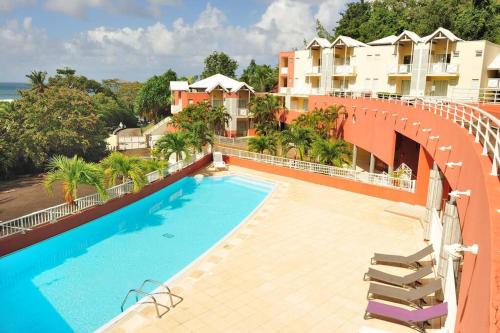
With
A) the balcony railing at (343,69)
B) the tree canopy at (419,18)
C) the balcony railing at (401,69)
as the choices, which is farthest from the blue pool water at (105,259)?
the tree canopy at (419,18)

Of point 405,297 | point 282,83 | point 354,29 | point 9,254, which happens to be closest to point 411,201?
point 405,297

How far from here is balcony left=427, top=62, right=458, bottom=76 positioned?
29578mm

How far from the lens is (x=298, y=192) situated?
78.9 ft

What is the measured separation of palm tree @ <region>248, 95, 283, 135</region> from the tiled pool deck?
19.6 m

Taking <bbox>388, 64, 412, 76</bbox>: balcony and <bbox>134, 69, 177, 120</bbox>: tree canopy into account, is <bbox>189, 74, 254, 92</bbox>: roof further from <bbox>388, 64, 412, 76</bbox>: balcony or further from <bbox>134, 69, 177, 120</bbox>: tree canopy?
<bbox>388, 64, 412, 76</bbox>: balcony

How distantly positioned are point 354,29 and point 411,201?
37670mm

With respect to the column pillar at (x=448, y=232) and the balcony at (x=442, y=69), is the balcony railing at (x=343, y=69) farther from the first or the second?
the column pillar at (x=448, y=232)

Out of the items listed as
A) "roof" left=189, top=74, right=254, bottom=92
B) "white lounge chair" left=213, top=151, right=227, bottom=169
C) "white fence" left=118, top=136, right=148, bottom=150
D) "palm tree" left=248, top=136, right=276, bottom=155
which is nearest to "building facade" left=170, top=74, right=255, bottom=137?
"roof" left=189, top=74, right=254, bottom=92

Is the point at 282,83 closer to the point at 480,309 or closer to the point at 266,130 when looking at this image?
the point at 266,130

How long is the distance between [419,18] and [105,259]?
149 ft

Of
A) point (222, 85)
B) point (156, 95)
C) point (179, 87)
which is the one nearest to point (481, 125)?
point (222, 85)

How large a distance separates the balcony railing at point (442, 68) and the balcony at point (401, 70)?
70.4 inches

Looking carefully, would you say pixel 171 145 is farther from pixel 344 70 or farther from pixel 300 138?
pixel 344 70

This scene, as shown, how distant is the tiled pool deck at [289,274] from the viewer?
34.0 feet
